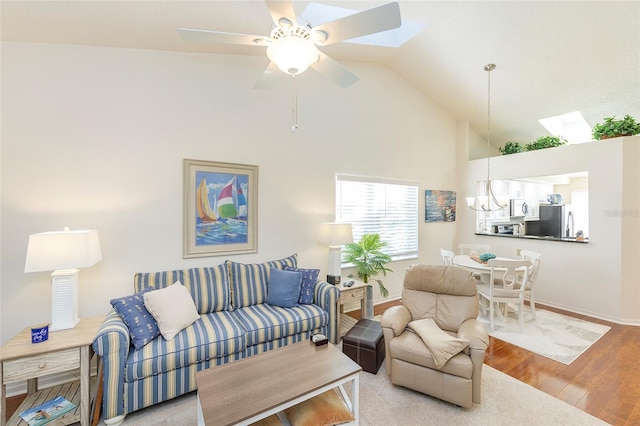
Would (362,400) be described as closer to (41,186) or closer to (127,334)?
(127,334)

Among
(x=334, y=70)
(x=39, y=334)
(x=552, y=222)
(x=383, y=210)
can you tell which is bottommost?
(x=39, y=334)

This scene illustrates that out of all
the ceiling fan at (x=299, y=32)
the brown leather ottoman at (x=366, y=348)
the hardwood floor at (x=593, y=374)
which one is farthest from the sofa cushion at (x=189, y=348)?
the hardwood floor at (x=593, y=374)

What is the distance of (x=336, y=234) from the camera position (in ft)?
11.8

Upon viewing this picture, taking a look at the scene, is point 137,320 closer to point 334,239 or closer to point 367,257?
point 334,239

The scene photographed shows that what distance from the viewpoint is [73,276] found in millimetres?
2254

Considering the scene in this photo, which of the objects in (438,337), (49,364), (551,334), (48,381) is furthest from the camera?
(551,334)

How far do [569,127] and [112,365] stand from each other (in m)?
7.56

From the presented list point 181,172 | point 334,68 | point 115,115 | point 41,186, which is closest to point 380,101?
point 334,68

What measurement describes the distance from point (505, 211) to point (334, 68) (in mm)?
5742

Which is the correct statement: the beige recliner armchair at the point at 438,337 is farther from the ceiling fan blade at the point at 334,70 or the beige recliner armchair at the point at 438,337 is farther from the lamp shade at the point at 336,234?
the ceiling fan blade at the point at 334,70

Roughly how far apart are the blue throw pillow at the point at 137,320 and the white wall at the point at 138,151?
0.63 meters

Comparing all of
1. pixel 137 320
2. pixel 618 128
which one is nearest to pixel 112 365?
pixel 137 320

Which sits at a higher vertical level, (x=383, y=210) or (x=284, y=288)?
(x=383, y=210)

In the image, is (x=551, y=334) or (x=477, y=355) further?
(x=551, y=334)
